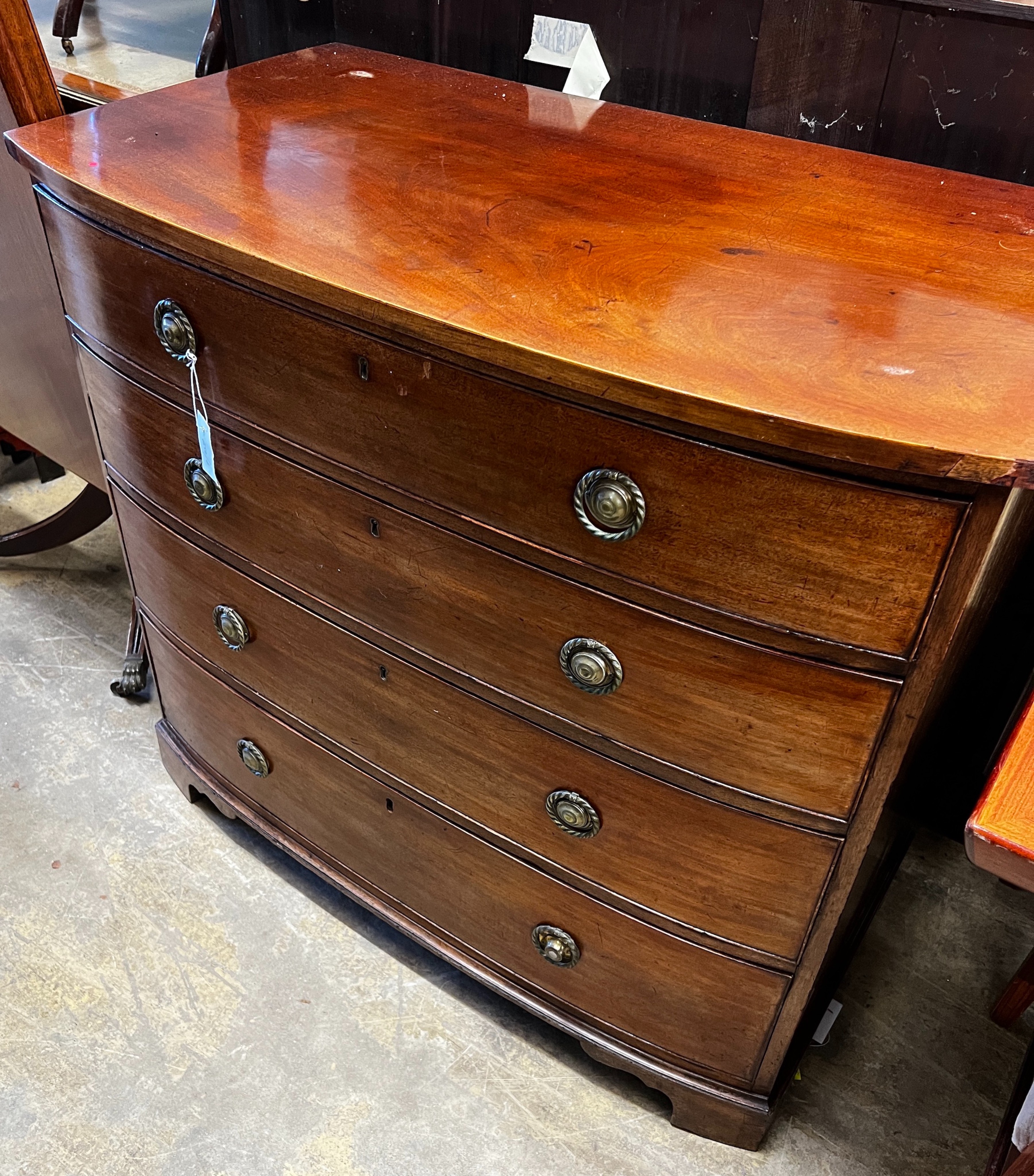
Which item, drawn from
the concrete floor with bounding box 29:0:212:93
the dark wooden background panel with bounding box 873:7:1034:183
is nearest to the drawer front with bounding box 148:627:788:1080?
the dark wooden background panel with bounding box 873:7:1034:183

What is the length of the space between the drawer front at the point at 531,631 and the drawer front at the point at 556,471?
48 mm

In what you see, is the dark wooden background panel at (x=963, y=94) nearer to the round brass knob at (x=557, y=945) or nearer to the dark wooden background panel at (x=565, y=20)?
the dark wooden background panel at (x=565, y=20)

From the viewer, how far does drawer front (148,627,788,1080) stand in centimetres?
118

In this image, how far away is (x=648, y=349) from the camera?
0.82 m

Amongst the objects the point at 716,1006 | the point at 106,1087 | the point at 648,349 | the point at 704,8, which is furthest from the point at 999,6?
the point at 106,1087

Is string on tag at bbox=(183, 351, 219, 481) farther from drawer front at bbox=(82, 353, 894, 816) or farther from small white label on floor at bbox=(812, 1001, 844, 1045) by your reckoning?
small white label on floor at bbox=(812, 1001, 844, 1045)

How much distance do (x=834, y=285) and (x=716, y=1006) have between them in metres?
0.79

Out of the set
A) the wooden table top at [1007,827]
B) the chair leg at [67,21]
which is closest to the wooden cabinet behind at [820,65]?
the wooden table top at [1007,827]

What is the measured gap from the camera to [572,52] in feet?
4.42

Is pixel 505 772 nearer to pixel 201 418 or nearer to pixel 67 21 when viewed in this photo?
pixel 201 418

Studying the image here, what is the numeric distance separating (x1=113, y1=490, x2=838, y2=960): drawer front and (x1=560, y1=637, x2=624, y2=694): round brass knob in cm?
10

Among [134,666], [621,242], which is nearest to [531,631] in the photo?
[621,242]

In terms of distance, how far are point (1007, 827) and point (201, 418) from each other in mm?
889

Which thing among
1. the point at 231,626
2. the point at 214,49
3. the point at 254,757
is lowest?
the point at 254,757
